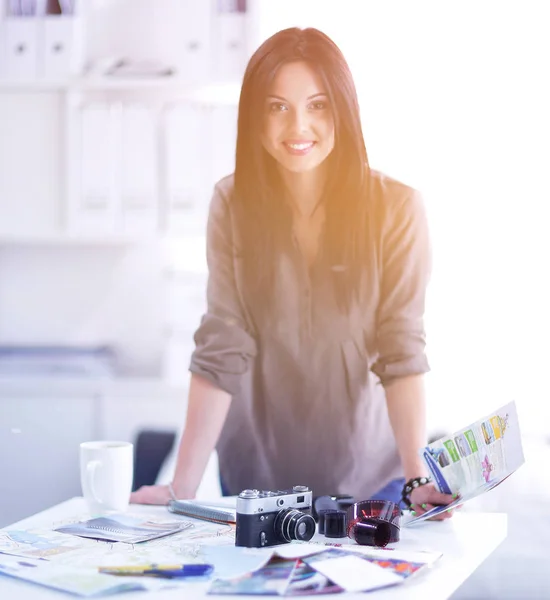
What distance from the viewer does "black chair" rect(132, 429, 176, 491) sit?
7.35 ft

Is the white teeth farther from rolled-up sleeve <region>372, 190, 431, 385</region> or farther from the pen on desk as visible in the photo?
the pen on desk

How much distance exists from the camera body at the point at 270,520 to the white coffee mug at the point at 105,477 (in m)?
0.26

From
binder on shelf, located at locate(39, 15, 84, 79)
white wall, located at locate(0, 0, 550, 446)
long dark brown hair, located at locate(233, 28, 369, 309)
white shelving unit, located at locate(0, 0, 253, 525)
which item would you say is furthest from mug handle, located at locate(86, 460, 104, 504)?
binder on shelf, located at locate(39, 15, 84, 79)

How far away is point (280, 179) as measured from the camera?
1.65 m

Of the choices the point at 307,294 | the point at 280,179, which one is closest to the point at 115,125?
the point at 280,179

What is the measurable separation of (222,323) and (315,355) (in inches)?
7.4

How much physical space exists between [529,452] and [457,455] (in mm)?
1554

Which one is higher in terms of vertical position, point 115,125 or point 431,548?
point 115,125

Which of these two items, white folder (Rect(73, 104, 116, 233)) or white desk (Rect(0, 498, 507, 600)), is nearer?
white desk (Rect(0, 498, 507, 600))

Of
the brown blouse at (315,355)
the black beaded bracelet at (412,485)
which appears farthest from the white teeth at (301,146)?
the black beaded bracelet at (412,485)

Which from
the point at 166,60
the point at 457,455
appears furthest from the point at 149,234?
the point at 457,455

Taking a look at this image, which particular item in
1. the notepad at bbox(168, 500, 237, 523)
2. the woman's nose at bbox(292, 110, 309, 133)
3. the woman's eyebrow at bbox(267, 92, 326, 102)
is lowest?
the notepad at bbox(168, 500, 237, 523)

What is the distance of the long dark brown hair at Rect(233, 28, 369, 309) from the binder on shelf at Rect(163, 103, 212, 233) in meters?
1.12

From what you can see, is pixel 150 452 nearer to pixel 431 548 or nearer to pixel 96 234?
pixel 96 234
